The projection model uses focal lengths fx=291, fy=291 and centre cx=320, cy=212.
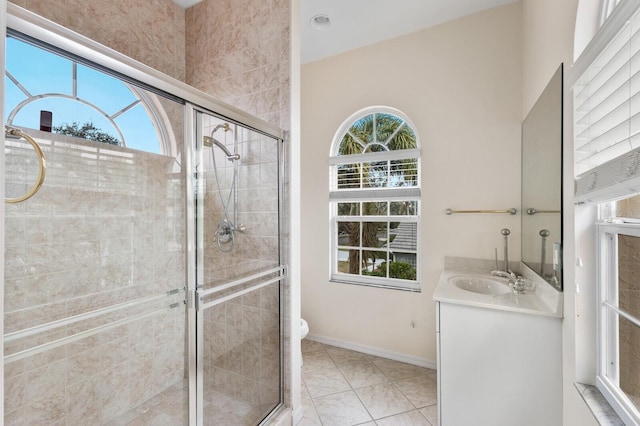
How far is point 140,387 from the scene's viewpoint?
4.59 ft

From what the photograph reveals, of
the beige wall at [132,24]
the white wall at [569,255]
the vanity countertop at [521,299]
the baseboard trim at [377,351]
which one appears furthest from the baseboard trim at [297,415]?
the beige wall at [132,24]

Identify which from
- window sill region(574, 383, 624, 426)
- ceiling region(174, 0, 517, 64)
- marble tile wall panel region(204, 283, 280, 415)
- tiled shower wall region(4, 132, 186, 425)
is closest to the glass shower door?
marble tile wall panel region(204, 283, 280, 415)

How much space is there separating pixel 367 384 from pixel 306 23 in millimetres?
2967

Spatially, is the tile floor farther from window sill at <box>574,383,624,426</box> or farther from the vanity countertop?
window sill at <box>574,383,624,426</box>

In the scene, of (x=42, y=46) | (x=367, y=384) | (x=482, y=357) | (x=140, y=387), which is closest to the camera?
(x=42, y=46)

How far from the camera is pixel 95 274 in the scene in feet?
4.56

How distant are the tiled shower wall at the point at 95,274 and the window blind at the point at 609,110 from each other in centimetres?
162

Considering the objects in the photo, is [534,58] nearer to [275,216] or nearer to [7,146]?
[275,216]

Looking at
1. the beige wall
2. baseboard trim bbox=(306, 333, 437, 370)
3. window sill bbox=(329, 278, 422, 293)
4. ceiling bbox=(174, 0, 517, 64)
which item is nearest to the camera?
the beige wall

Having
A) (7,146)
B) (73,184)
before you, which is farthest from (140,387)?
(7,146)

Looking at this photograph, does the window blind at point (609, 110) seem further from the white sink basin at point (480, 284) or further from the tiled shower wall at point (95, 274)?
the tiled shower wall at point (95, 274)

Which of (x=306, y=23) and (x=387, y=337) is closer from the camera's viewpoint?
(x=306, y=23)

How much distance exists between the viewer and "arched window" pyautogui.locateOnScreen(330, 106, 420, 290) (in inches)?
Result: 106

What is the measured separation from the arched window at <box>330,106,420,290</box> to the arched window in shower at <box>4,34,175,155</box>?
6.23ft
